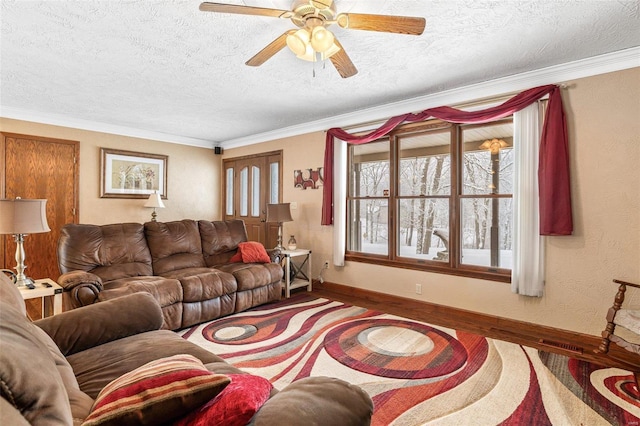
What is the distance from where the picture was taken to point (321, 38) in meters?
1.91

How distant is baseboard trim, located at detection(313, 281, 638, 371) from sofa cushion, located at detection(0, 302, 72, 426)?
3.19 metres

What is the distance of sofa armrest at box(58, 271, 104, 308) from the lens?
2.58 m

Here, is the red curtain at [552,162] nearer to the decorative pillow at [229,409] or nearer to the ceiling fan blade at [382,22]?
the ceiling fan blade at [382,22]

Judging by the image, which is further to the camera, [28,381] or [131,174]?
[131,174]

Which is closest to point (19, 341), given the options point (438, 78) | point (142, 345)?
point (142, 345)

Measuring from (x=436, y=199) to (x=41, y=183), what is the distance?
521 cm

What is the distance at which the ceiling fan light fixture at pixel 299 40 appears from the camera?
1.95 metres

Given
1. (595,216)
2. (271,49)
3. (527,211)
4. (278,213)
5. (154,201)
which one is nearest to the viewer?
(271,49)

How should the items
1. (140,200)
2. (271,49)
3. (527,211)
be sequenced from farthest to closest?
(140,200) → (527,211) → (271,49)

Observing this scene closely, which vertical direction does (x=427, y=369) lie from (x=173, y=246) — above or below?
below

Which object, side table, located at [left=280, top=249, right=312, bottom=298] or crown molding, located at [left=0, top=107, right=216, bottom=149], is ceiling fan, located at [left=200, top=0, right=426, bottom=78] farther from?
crown molding, located at [left=0, top=107, right=216, bottom=149]

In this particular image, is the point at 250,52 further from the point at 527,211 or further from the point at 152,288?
the point at 527,211

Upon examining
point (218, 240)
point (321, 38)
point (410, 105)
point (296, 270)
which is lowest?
point (296, 270)

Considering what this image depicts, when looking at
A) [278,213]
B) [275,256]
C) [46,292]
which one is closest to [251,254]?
[275,256]
